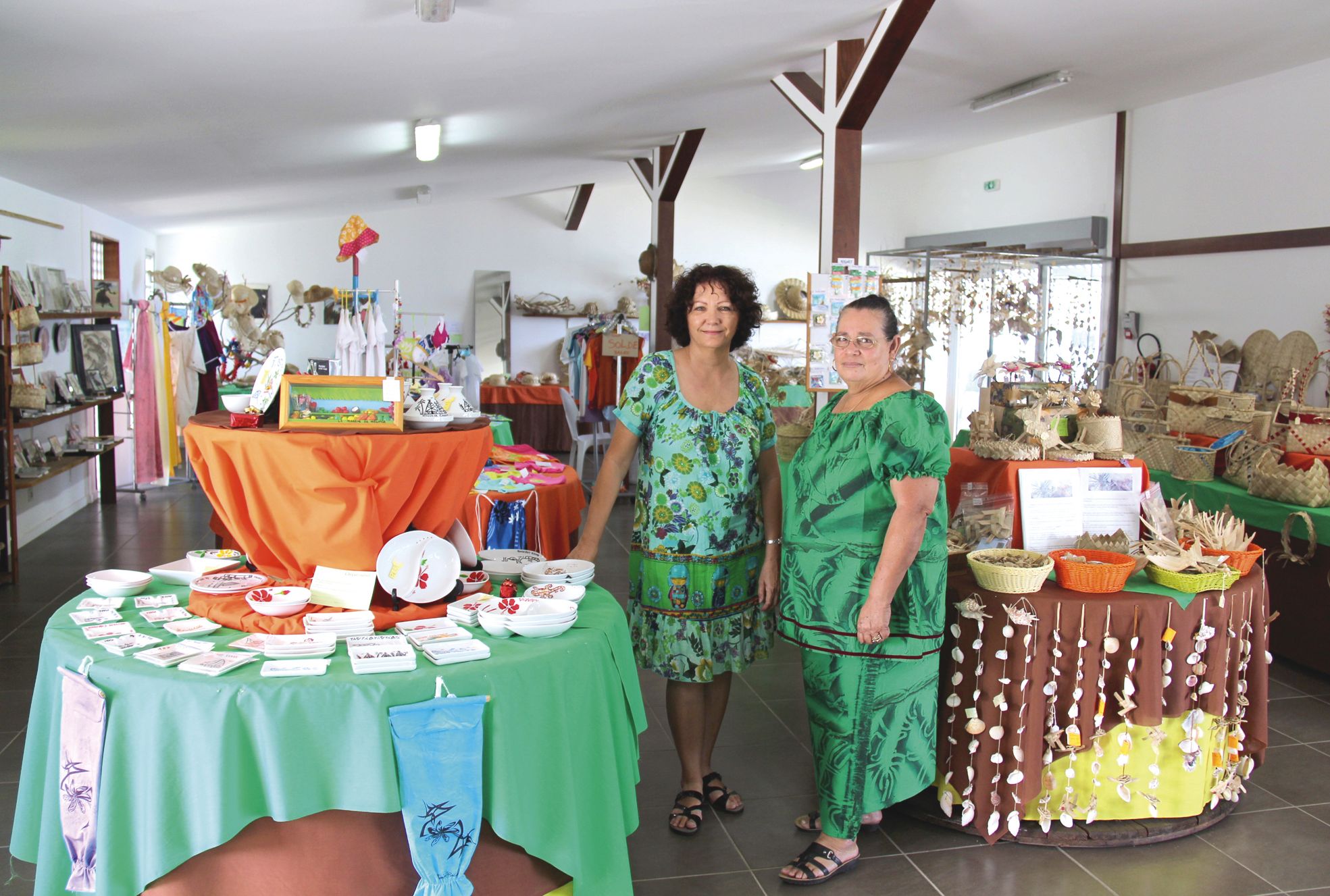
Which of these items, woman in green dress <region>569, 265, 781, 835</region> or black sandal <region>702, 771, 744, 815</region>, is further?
black sandal <region>702, 771, 744, 815</region>

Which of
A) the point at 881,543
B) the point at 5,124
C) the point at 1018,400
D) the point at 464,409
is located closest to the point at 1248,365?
the point at 1018,400

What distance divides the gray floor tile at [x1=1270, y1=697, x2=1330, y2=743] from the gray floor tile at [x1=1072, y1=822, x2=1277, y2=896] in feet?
4.00

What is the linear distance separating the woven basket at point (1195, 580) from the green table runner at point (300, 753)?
71.5 inches

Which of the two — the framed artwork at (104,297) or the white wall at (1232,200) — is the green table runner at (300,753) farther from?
the white wall at (1232,200)

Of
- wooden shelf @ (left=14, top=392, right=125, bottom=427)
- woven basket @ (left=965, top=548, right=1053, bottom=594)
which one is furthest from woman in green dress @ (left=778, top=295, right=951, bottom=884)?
wooden shelf @ (left=14, top=392, right=125, bottom=427)

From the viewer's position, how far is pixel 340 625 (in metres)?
2.15

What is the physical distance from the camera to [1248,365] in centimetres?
767

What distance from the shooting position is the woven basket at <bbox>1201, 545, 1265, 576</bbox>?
304cm

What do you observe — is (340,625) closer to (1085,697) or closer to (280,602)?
(280,602)

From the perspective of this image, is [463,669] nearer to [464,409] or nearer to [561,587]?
[561,587]

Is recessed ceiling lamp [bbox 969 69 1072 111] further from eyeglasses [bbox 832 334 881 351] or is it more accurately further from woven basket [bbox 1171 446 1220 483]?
eyeglasses [bbox 832 334 881 351]

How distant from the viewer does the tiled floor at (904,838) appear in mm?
2693

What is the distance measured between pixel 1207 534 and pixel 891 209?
10333 millimetres

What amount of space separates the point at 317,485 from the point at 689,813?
1.52 m
